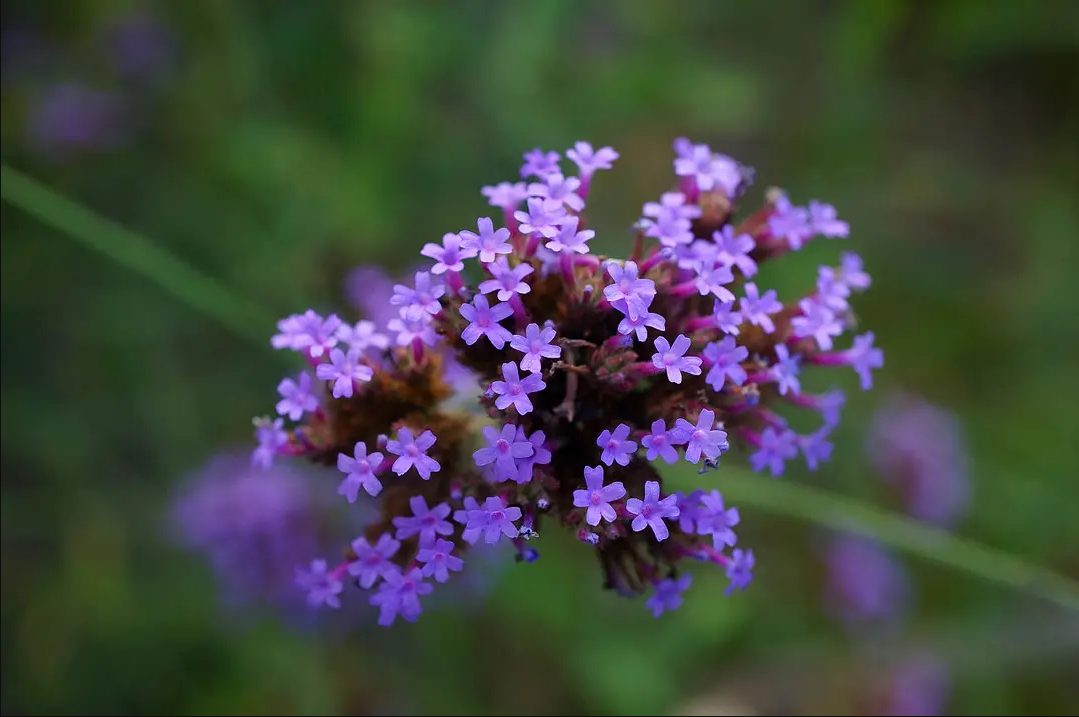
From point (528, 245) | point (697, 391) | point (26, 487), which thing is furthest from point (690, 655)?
point (26, 487)

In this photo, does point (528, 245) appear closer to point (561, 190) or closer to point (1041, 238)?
point (561, 190)

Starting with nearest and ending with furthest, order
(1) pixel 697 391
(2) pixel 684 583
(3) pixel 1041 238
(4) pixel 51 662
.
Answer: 1. (1) pixel 697 391
2. (2) pixel 684 583
3. (4) pixel 51 662
4. (3) pixel 1041 238

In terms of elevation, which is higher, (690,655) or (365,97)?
(365,97)

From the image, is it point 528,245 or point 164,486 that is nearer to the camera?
point 528,245

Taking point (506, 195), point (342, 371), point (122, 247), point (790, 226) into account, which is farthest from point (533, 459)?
point (122, 247)

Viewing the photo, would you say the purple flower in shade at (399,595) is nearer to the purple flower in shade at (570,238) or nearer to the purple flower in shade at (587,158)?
the purple flower in shade at (570,238)

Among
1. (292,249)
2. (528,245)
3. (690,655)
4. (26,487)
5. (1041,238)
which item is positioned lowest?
(690,655)

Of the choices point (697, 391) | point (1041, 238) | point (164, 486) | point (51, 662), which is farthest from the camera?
point (1041, 238)

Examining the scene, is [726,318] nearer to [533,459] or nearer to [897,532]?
[533,459]

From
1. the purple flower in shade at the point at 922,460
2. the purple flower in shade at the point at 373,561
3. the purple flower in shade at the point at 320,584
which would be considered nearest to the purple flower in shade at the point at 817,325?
the purple flower in shade at the point at 373,561
